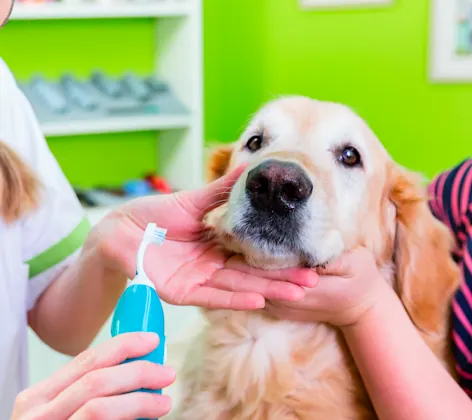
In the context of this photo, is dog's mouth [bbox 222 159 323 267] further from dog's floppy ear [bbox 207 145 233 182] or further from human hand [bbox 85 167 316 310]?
dog's floppy ear [bbox 207 145 233 182]

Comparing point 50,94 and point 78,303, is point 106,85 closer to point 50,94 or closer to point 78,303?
point 50,94

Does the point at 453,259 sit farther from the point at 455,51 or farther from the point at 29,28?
the point at 29,28

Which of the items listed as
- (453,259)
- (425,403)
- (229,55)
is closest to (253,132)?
(453,259)

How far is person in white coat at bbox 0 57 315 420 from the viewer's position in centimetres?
55

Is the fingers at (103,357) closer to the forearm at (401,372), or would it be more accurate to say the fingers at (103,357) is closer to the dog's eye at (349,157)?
the forearm at (401,372)

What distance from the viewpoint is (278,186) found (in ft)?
2.61

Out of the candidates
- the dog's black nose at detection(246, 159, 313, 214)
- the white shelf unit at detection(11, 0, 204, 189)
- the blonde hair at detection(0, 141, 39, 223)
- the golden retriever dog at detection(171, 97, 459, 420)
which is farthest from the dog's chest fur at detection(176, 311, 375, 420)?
the white shelf unit at detection(11, 0, 204, 189)

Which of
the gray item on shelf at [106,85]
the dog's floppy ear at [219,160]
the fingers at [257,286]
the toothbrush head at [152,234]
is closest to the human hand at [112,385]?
the toothbrush head at [152,234]

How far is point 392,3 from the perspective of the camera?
2295 millimetres

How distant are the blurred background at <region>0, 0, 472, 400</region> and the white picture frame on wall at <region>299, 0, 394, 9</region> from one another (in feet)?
0.04

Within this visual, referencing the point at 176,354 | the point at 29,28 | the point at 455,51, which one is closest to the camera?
the point at 176,354

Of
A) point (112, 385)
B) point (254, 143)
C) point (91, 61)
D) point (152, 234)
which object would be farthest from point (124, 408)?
point (91, 61)

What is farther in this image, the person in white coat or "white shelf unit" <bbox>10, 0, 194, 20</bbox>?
"white shelf unit" <bbox>10, 0, 194, 20</bbox>

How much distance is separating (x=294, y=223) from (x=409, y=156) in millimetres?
1624
